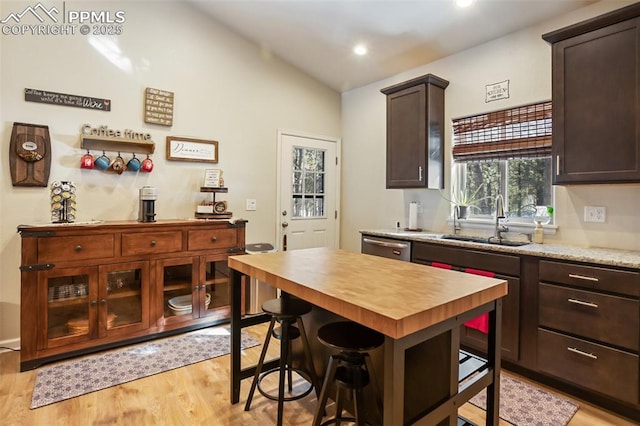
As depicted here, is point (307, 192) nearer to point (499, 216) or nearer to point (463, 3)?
point (499, 216)

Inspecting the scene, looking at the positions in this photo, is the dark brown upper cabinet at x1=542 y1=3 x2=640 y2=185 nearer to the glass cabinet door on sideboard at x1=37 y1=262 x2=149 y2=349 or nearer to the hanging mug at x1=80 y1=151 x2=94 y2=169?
the glass cabinet door on sideboard at x1=37 y1=262 x2=149 y2=349

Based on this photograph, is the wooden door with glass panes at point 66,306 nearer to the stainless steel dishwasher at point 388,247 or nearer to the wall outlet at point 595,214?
the stainless steel dishwasher at point 388,247

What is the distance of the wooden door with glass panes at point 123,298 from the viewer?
2.79m

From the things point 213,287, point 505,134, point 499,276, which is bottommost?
point 213,287

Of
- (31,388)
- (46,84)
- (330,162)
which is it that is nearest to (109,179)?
(46,84)

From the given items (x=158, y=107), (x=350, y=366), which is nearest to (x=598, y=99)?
(x=350, y=366)

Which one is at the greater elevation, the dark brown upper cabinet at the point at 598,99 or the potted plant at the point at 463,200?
the dark brown upper cabinet at the point at 598,99

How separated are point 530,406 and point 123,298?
3093 millimetres

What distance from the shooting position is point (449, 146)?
3.54 m

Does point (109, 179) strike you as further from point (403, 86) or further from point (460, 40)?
point (460, 40)

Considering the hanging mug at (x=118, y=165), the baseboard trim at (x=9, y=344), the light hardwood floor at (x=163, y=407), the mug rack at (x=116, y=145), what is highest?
the mug rack at (x=116, y=145)

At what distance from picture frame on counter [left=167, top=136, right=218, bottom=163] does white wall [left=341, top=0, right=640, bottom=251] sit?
1.82m

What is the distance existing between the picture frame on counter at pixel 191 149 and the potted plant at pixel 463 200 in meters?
2.48

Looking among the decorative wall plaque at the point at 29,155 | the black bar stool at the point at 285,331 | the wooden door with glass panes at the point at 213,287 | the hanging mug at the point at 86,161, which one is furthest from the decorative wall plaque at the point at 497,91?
the decorative wall plaque at the point at 29,155
